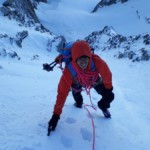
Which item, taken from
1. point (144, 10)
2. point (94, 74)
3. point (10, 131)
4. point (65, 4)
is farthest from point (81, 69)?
point (65, 4)

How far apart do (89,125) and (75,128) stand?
0.28 meters

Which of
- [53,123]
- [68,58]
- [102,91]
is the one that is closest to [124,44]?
Answer: [102,91]

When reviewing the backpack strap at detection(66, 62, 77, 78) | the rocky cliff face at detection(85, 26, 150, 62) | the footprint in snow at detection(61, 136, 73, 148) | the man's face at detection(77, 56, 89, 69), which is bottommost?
the footprint in snow at detection(61, 136, 73, 148)

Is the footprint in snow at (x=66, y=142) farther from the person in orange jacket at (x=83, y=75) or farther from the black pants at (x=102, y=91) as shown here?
the black pants at (x=102, y=91)

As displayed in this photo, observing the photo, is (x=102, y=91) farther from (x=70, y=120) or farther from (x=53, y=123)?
(x=53, y=123)

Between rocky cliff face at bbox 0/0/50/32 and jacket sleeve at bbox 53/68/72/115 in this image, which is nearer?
jacket sleeve at bbox 53/68/72/115

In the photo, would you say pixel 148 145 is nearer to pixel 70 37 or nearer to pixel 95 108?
pixel 95 108

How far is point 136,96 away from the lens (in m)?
6.73

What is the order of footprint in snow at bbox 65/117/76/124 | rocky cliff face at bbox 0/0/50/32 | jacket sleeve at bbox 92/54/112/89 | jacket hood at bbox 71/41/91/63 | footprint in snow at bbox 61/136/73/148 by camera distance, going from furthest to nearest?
rocky cliff face at bbox 0/0/50/32, footprint in snow at bbox 65/117/76/124, jacket sleeve at bbox 92/54/112/89, footprint in snow at bbox 61/136/73/148, jacket hood at bbox 71/41/91/63

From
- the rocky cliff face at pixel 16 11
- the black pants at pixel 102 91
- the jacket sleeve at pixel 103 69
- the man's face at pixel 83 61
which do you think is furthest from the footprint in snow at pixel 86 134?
the rocky cliff face at pixel 16 11

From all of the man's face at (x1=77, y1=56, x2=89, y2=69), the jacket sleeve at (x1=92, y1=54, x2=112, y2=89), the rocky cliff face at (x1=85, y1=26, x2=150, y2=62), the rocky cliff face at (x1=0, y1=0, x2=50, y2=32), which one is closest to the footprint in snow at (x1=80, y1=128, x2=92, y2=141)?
the jacket sleeve at (x1=92, y1=54, x2=112, y2=89)

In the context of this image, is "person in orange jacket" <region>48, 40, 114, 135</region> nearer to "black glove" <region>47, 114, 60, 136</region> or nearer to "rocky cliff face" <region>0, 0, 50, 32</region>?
"black glove" <region>47, 114, 60, 136</region>

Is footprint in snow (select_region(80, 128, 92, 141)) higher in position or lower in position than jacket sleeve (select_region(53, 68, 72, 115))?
lower

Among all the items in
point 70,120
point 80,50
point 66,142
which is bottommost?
point 66,142
